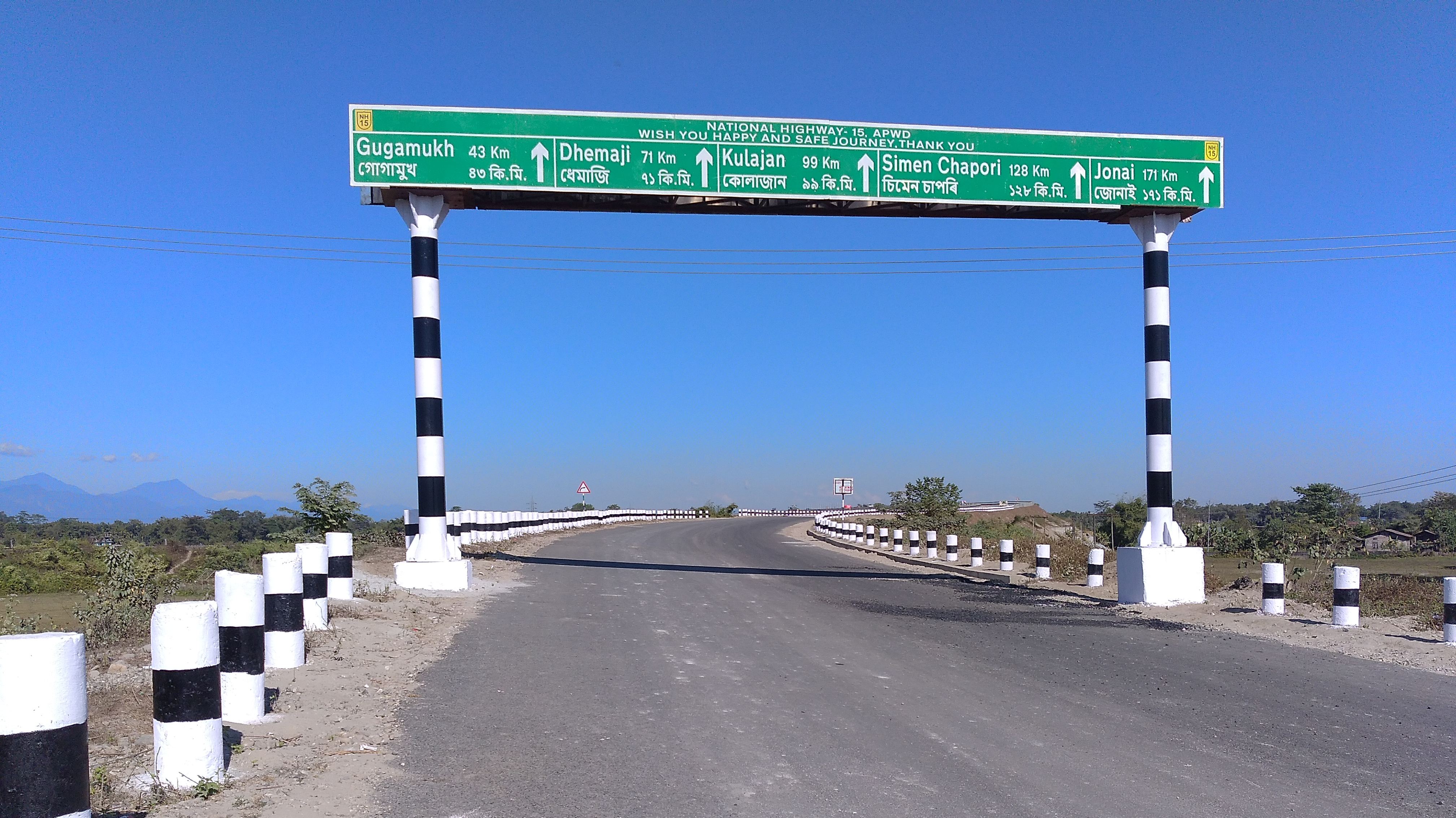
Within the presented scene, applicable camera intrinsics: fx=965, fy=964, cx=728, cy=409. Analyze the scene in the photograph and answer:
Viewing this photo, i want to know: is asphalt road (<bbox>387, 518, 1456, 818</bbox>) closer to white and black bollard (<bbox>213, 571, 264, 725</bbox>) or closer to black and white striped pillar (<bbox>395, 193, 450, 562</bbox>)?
white and black bollard (<bbox>213, 571, 264, 725</bbox>)

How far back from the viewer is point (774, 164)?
15984 mm

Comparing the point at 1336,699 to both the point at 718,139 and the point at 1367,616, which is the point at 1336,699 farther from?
the point at 718,139

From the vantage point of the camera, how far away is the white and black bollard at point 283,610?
764 centimetres

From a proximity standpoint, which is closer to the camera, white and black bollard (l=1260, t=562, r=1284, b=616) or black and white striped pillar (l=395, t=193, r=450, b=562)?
white and black bollard (l=1260, t=562, r=1284, b=616)

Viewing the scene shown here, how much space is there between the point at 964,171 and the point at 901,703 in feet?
36.9

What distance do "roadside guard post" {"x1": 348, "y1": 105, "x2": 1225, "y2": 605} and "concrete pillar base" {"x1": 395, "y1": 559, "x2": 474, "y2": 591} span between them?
0.02 m

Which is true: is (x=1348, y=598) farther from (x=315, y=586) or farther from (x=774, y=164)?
(x=315, y=586)

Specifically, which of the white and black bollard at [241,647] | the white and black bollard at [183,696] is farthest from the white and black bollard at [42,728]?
the white and black bollard at [241,647]

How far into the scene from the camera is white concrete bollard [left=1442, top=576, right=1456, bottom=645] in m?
10.1

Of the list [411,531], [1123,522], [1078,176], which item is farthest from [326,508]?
[1123,522]

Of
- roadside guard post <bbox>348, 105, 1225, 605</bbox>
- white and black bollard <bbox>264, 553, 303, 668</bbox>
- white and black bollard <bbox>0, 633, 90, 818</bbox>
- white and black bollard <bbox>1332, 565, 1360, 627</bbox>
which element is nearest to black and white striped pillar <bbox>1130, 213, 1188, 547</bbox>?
roadside guard post <bbox>348, 105, 1225, 605</bbox>

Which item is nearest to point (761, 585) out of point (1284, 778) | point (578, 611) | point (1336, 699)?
point (578, 611)

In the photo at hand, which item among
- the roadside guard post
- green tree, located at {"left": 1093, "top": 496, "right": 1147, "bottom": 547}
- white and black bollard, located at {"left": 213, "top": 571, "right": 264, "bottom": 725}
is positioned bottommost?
green tree, located at {"left": 1093, "top": 496, "right": 1147, "bottom": 547}

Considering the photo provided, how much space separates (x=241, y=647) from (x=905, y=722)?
4.40 m
